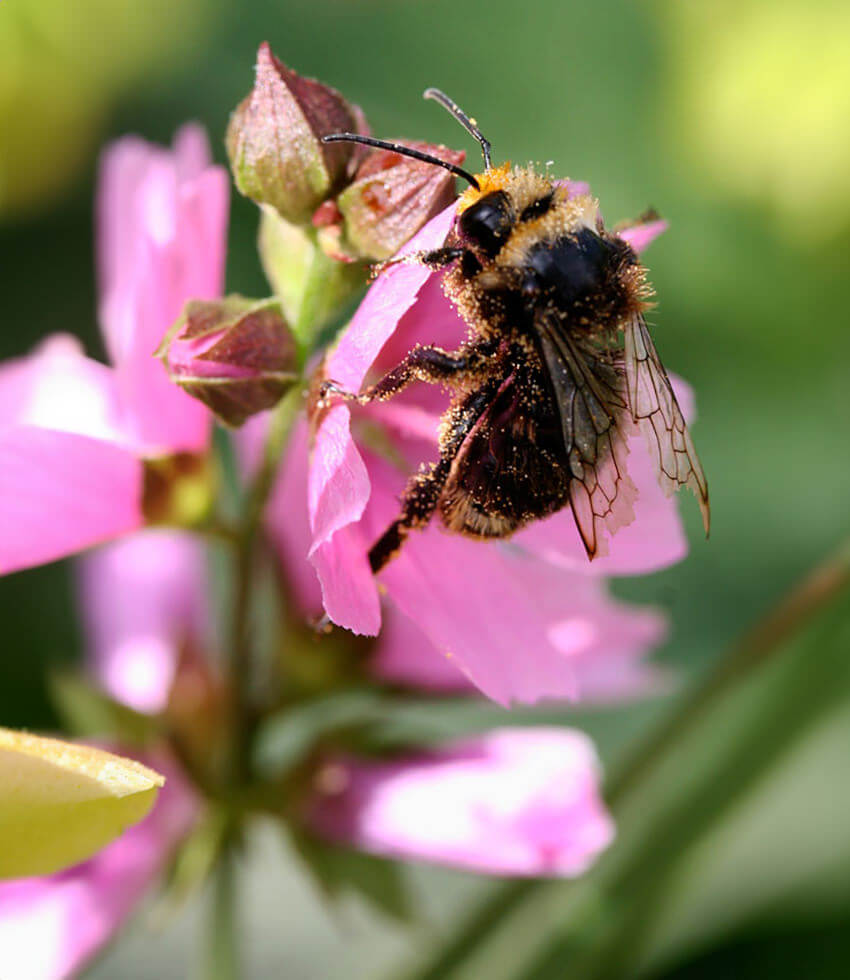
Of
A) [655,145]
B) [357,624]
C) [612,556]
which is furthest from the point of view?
[655,145]

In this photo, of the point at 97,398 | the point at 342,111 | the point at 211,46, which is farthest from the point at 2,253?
the point at 342,111

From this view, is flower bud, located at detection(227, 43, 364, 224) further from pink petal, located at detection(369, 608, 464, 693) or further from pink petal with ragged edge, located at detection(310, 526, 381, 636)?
pink petal, located at detection(369, 608, 464, 693)

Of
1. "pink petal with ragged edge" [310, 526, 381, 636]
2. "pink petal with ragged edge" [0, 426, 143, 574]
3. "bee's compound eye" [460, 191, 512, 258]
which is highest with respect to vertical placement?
"bee's compound eye" [460, 191, 512, 258]

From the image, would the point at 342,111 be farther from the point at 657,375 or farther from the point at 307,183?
the point at 657,375

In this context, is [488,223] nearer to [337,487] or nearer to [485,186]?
[485,186]

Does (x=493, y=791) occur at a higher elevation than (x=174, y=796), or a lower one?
higher

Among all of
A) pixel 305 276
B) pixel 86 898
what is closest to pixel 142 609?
pixel 86 898

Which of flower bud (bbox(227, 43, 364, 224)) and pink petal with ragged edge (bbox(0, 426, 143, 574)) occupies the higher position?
flower bud (bbox(227, 43, 364, 224))

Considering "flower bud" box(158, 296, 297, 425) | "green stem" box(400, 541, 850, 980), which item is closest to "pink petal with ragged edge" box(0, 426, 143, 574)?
"flower bud" box(158, 296, 297, 425)
